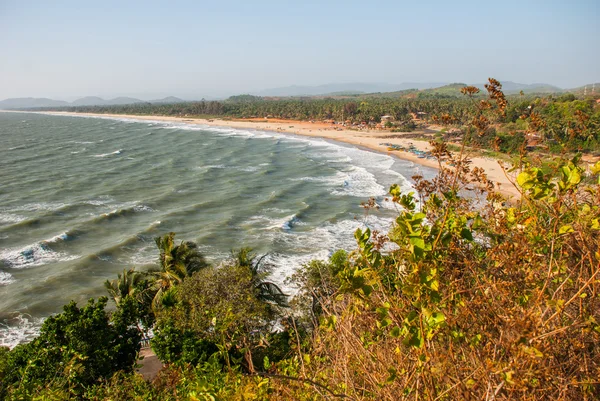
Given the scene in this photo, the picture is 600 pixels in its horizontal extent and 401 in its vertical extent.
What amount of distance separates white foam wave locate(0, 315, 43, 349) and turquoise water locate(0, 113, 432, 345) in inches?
1.8

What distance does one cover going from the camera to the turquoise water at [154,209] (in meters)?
24.5

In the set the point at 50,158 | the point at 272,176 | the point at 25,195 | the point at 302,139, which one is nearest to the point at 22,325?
the point at 25,195

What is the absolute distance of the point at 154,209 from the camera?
35.4 m

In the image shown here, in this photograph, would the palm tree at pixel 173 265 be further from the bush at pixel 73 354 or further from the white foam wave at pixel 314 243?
the white foam wave at pixel 314 243

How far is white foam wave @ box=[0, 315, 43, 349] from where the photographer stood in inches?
715

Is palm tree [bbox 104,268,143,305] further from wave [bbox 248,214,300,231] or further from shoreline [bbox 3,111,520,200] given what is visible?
shoreline [bbox 3,111,520,200]

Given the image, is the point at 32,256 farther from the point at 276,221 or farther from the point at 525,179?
the point at 525,179

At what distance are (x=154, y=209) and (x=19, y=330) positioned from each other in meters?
17.0

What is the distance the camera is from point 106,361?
493 inches

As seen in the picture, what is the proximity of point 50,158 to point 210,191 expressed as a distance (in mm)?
31526

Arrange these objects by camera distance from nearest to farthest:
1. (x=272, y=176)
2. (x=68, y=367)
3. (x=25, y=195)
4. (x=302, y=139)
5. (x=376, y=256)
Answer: (x=376, y=256)
(x=68, y=367)
(x=25, y=195)
(x=272, y=176)
(x=302, y=139)

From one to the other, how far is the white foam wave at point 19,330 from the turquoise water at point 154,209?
0.15ft

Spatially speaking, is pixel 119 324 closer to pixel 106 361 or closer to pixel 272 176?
pixel 106 361

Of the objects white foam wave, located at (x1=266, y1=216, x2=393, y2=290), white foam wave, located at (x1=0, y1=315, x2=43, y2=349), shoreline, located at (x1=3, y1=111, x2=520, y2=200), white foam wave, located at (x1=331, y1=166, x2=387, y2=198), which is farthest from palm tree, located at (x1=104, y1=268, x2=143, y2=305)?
shoreline, located at (x1=3, y1=111, x2=520, y2=200)
